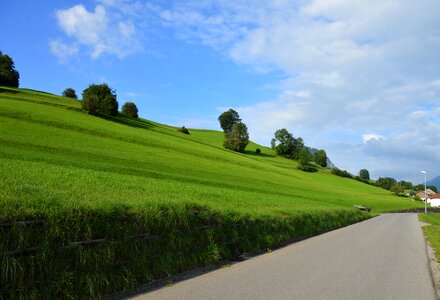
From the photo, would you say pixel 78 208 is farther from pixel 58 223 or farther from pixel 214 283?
pixel 214 283

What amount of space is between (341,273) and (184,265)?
13.8ft

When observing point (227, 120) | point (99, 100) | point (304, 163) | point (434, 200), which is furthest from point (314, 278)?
point (434, 200)

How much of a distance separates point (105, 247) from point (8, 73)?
93411 mm

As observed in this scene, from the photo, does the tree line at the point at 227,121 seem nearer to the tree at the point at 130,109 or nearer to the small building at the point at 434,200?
the tree at the point at 130,109

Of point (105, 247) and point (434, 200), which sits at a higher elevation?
point (434, 200)

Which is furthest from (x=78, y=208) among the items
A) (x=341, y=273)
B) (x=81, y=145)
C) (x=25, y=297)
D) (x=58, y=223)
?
(x=81, y=145)

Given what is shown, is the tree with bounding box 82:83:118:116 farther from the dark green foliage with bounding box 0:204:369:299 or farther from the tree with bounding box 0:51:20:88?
the dark green foliage with bounding box 0:204:369:299

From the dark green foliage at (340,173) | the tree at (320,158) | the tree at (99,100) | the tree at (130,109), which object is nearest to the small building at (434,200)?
the tree at (320,158)

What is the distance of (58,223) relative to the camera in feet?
24.5

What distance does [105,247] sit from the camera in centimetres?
820

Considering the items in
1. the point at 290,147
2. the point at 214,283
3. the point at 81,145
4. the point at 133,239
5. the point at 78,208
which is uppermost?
the point at 290,147

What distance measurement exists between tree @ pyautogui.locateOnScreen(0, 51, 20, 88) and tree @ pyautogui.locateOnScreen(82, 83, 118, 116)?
92.8 ft

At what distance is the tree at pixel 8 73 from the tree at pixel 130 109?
81.3 feet

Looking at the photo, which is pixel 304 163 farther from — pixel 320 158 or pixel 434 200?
pixel 434 200
